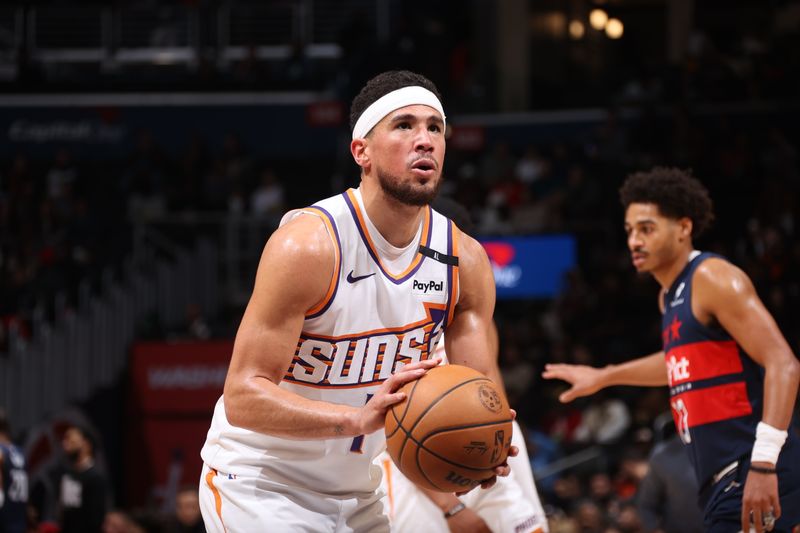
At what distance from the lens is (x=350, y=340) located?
4113mm

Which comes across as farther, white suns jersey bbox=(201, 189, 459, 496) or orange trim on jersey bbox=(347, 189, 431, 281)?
orange trim on jersey bbox=(347, 189, 431, 281)

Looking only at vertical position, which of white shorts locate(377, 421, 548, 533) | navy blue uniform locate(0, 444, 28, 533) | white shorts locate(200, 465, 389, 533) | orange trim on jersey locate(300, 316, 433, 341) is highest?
orange trim on jersey locate(300, 316, 433, 341)

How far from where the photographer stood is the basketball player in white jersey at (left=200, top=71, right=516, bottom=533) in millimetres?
3926

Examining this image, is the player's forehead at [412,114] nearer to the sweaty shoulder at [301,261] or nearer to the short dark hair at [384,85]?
the short dark hair at [384,85]

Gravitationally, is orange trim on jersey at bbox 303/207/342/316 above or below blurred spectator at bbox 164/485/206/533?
above

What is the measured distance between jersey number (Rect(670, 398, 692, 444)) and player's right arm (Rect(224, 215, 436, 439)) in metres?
2.11

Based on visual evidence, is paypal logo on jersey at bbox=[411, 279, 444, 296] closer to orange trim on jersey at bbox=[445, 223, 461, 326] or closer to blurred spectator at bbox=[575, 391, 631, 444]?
orange trim on jersey at bbox=[445, 223, 461, 326]

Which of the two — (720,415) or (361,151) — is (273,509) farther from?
(720,415)

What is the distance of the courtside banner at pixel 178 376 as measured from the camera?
47.2ft

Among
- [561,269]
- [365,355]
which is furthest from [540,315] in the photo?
[365,355]

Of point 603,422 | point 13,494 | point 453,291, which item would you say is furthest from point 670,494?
point 13,494

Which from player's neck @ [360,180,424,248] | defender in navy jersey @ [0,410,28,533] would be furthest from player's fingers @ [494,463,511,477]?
defender in navy jersey @ [0,410,28,533]

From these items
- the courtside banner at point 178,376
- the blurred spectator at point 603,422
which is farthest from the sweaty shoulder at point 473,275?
the courtside banner at point 178,376

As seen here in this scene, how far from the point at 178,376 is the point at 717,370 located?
10.3 m
